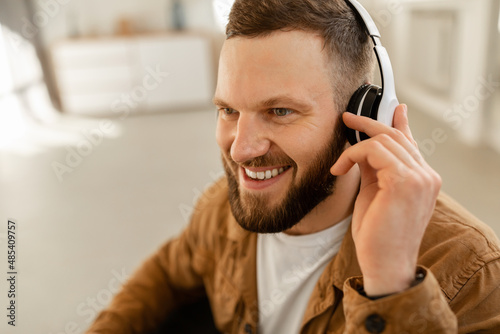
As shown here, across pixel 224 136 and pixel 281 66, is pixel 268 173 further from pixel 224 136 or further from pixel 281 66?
pixel 281 66

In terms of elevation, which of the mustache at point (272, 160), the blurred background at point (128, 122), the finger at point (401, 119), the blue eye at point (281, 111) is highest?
the blue eye at point (281, 111)

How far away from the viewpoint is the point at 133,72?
5758 mm

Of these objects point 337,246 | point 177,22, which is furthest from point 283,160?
point 177,22

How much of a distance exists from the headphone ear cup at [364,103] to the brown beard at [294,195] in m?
0.05

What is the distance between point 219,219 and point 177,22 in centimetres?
544

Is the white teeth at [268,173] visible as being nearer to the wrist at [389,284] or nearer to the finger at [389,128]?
the finger at [389,128]

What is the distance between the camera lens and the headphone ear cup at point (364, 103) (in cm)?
90

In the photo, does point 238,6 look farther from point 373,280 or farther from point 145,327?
point 145,327

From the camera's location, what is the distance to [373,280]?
2.45 ft

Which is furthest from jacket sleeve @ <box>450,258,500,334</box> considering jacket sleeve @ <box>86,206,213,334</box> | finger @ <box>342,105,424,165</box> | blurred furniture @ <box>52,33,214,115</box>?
blurred furniture @ <box>52,33,214,115</box>

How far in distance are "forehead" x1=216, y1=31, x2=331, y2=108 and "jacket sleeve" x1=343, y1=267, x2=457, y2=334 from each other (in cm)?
44

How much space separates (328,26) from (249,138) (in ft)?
0.97

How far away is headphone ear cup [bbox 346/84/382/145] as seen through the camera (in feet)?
2.95

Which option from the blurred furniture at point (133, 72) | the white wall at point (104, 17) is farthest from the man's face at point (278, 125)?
the white wall at point (104, 17)
